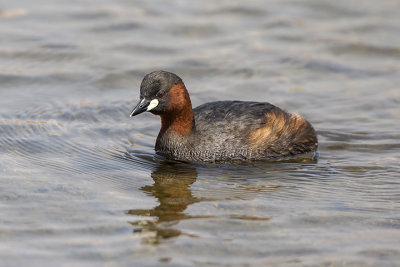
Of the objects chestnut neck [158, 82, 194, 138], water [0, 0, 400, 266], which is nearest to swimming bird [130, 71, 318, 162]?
→ chestnut neck [158, 82, 194, 138]

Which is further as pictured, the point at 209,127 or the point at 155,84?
the point at 209,127

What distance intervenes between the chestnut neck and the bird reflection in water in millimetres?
473

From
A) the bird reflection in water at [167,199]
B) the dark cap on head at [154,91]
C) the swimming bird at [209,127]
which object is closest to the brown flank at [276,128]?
the swimming bird at [209,127]

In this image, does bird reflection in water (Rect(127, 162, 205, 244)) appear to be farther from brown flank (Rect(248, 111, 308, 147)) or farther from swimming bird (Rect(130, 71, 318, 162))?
brown flank (Rect(248, 111, 308, 147))

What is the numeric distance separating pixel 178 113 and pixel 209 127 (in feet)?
1.37

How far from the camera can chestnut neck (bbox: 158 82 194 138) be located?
9.23 m

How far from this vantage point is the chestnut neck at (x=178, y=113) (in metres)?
9.23

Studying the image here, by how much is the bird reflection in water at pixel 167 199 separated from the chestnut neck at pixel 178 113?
473 millimetres

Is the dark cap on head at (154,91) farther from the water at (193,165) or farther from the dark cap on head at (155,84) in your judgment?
the water at (193,165)

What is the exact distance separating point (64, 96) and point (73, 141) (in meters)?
1.78

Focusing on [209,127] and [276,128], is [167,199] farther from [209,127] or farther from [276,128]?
[276,128]

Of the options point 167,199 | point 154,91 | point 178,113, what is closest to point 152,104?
point 154,91

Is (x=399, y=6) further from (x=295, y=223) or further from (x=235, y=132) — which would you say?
(x=295, y=223)

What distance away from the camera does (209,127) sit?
9375 millimetres
